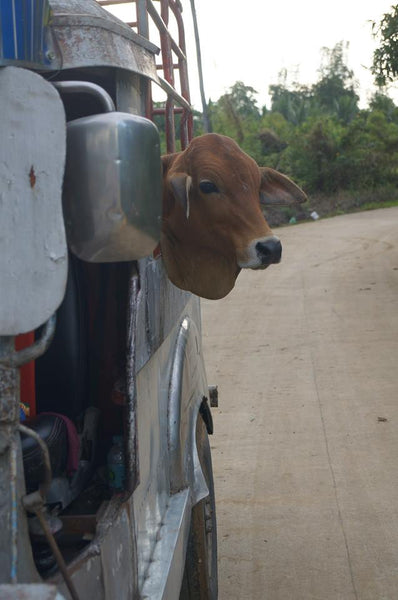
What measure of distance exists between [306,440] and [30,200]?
15.4ft

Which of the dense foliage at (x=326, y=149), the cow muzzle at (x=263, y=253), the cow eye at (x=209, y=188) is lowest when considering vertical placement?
the dense foliage at (x=326, y=149)

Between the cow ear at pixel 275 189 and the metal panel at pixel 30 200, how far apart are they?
1488 millimetres

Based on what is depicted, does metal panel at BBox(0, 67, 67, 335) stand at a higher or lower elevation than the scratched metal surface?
lower

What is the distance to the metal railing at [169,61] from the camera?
2553 mm

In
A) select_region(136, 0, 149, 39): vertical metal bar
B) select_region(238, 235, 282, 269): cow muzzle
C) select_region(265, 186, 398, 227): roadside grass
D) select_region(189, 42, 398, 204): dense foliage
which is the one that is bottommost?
select_region(265, 186, 398, 227): roadside grass

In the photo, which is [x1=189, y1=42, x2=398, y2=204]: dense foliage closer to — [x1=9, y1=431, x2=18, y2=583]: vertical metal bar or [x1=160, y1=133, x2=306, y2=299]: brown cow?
[x1=160, y1=133, x2=306, y2=299]: brown cow

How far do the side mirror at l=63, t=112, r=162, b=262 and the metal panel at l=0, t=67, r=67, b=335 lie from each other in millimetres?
63

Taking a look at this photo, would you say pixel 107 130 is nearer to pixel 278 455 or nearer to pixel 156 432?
pixel 156 432

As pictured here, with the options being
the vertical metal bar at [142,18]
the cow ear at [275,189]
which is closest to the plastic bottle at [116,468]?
Result: the cow ear at [275,189]

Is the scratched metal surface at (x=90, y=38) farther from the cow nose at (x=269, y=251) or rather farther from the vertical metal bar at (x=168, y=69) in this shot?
the vertical metal bar at (x=168, y=69)

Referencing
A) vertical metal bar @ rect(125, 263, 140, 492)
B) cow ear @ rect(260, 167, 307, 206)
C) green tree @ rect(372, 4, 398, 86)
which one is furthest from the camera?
green tree @ rect(372, 4, 398, 86)

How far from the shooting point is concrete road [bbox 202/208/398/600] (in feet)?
13.2

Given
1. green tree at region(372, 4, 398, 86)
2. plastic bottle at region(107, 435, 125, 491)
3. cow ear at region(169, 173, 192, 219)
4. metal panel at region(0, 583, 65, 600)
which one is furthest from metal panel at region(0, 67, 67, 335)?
green tree at region(372, 4, 398, 86)

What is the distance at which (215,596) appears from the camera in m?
3.43
